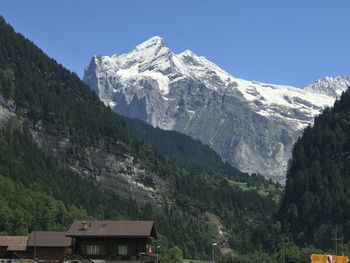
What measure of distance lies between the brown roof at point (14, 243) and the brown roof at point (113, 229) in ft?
34.9

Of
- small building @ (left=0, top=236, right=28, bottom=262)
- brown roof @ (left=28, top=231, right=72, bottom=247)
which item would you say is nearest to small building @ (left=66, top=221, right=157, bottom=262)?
brown roof @ (left=28, top=231, right=72, bottom=247)

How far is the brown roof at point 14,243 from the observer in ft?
443

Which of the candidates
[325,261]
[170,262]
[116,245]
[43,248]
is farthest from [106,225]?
[325,261]

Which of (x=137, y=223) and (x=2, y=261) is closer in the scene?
(x=2, y=261)

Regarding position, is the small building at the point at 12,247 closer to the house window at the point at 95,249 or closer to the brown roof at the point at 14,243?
the brown roof at the point at 14,243

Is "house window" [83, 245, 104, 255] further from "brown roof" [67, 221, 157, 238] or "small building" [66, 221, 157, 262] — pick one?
"brown roof" [67, 221, 157, 238]

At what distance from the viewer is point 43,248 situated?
445 ft

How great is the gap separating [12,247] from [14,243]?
91cm

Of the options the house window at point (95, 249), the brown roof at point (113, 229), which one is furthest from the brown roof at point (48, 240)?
the house window at point (95, 249)

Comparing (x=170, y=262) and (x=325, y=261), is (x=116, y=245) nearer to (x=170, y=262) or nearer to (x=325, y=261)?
(x=170, y=262)

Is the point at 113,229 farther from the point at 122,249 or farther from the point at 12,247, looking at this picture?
the point at 12,247

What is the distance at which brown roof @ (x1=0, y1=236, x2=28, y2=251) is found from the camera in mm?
135125

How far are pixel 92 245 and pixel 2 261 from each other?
16.6m

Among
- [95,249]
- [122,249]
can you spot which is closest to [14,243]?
[95,249]
